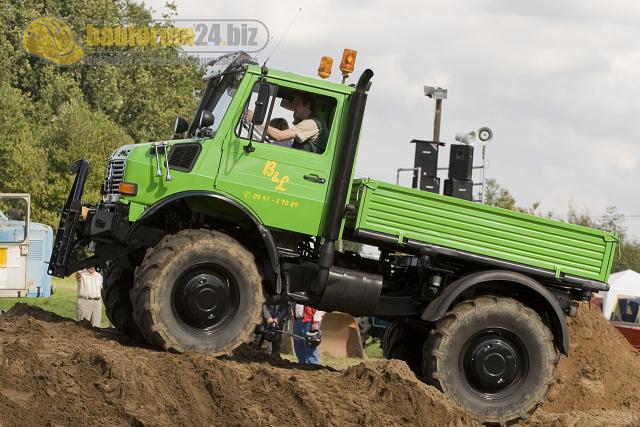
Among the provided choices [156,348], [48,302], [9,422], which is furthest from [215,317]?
[48,302]

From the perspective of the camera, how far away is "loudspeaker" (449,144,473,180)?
1418 cm

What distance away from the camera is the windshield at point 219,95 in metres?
10.5

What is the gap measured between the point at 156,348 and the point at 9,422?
6.99ft

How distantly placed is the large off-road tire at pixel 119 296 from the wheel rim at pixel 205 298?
1.45 meters

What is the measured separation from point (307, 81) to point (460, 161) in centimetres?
418

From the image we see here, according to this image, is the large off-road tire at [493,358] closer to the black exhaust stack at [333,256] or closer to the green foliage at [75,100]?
the black exhaust stack at [333,256]

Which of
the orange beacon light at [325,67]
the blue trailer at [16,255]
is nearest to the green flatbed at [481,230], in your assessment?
the orange beacon light at [325,67]

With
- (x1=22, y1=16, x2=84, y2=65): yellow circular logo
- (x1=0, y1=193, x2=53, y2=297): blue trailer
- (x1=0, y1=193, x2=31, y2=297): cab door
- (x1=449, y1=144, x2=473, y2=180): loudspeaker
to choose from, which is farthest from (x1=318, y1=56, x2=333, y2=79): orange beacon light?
(x1=22, y1=16, x2=84, y2=65): yellow circular logo

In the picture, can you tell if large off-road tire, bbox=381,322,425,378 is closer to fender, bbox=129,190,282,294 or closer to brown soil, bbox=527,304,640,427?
brown soil, bbox=527,304,640,427

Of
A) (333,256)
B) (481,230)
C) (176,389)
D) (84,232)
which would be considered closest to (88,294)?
(84,232)

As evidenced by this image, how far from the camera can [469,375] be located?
10812 millimetres

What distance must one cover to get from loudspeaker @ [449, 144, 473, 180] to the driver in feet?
12.9

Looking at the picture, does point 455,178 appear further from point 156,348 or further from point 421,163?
point 156,348

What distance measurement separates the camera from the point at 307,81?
34.6ft
